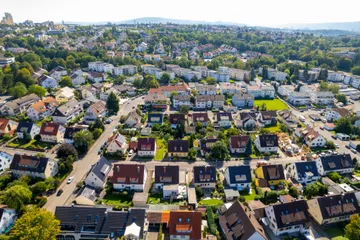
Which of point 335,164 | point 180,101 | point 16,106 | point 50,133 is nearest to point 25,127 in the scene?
point 50,133

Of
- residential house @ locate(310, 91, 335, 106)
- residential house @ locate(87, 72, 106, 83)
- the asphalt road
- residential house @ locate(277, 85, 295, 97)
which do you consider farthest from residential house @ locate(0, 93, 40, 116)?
residential house @ locate(310, 91, 335, 106)

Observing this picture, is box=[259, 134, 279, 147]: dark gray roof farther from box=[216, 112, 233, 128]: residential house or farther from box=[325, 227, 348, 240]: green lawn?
box=[325, 227, 348, 240]: green lawn

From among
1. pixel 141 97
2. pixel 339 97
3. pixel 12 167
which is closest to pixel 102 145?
pixel 12 167

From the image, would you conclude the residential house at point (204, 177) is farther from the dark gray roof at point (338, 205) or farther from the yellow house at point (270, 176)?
the dark gray roof at point (338, 205)

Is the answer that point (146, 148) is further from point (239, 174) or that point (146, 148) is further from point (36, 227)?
point (36, 227)

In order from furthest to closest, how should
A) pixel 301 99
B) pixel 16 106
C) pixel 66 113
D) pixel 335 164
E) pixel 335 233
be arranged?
1. pixel 301 99
2. pixel 16 106
3. pixel 66 113
4. pixel 335 164
5. pixel 335 233
